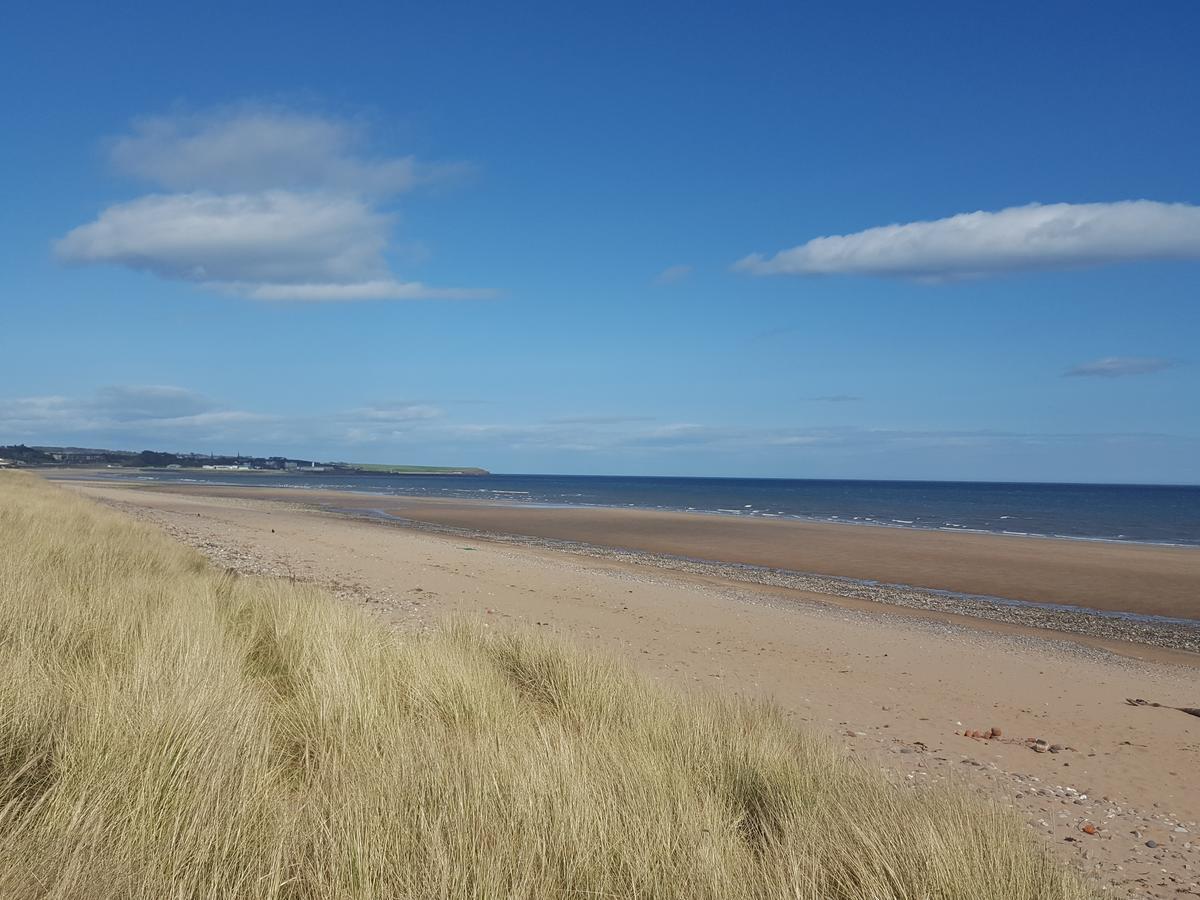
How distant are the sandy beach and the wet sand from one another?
0.69 m

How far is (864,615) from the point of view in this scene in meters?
17.2

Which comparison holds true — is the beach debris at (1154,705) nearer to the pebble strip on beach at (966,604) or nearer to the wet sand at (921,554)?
the pebble strip on beach at (966,604)

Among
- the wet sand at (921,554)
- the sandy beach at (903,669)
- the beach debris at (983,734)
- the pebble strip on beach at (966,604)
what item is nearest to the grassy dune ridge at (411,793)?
the sandy beach at (903,669)

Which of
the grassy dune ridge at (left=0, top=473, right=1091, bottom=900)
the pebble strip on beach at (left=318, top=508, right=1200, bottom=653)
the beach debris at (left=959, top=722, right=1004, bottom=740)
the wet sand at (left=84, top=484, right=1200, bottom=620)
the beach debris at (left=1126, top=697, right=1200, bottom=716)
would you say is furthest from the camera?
the wet sand at (left=84, top=484, right=1200, bottom=620)

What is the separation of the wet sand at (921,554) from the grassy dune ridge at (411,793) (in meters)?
18.7

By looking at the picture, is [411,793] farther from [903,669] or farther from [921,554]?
[921,554]

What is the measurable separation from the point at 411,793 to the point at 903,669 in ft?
29.3

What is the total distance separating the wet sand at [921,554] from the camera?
22766mm

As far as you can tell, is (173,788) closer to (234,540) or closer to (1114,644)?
(1114,644)

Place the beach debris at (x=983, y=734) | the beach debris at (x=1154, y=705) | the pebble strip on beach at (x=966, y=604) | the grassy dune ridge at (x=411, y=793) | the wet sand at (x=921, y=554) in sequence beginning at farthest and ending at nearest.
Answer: the wet sand at (x=921, y=554) < the pebble strip on beach at (x=966, y=604) < the beach debris at (x=1154, y=705) < the beach debris at (x=983, y=734) < the grassy dune ridge at (x=411, y=793)

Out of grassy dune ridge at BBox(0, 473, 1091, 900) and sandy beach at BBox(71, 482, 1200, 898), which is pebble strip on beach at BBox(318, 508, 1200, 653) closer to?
sandy beach at BBox(71, 482, 1200, 898)

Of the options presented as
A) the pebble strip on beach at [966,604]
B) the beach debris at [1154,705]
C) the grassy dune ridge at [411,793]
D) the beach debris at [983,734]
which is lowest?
the pebble strip on beach at [966,604]

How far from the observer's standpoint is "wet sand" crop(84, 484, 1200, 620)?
22766mm

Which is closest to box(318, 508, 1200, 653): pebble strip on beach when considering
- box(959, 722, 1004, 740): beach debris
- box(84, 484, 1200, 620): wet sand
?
box(84, 484, 1200, 620): wet sand
